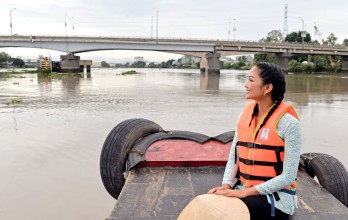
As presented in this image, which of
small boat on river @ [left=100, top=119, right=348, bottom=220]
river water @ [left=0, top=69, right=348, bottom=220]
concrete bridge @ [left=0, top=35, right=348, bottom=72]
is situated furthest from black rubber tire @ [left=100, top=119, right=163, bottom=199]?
concrete bridge @ [left=0, top=35, right=348, bottom=72]

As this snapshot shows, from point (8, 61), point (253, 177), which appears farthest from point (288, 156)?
point (8, 61)

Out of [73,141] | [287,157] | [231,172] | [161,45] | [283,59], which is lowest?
[73,141]

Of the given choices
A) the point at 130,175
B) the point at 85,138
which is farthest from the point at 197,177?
the point at 85,138

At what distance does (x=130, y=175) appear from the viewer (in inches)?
139

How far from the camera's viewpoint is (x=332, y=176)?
3.46 meters

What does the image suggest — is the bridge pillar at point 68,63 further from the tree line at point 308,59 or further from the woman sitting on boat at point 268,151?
the woman sitting on boat at point 268,151

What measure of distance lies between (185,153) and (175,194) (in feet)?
3.09

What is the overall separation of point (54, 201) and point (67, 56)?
171 feet

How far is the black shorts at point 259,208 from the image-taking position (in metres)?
2.45

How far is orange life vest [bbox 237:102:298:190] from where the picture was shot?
99.8 inches

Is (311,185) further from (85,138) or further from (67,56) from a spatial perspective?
(67,56)

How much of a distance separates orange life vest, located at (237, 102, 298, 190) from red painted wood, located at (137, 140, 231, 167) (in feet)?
3.75

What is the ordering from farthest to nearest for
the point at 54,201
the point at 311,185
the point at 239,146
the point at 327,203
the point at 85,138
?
the point at 85,138 → the point at 54,201 → the point at 311,185 → the point at 327,203 → the point at 239,146

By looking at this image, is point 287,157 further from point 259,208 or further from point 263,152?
point 259,208
